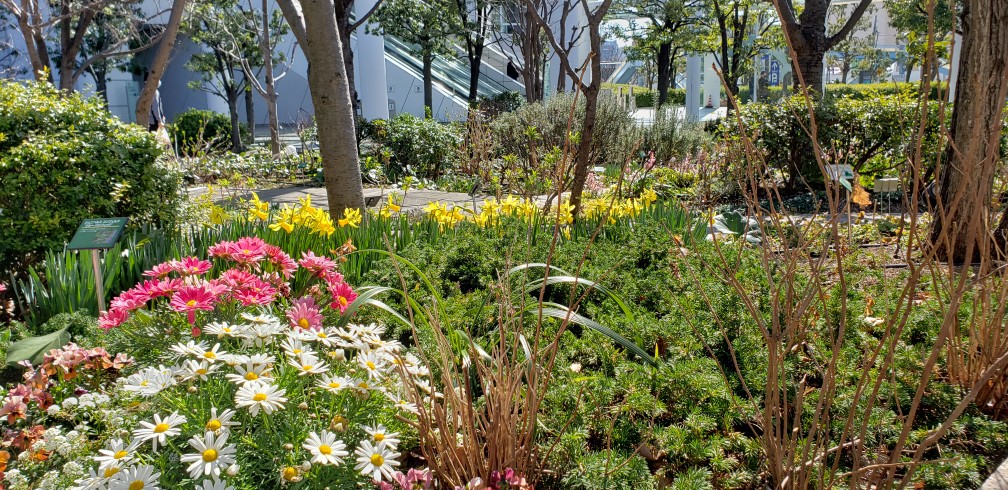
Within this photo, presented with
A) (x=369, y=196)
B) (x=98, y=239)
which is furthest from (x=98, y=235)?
(x=369, y=196)

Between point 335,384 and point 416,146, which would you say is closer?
point 335,384

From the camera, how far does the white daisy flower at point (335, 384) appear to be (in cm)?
167

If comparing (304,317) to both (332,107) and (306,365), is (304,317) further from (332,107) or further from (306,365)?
(332,107)

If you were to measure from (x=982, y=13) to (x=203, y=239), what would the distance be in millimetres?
4386

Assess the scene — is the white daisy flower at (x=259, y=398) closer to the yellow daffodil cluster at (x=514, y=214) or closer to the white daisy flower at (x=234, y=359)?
the white daisy flower at (x=234, y=359)

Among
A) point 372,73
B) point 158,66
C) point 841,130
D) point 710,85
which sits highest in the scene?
point 710,85

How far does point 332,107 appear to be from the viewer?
15.0 ft

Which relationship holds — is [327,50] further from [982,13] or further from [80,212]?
[982,13]

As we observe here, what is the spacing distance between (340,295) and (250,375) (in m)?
0.77

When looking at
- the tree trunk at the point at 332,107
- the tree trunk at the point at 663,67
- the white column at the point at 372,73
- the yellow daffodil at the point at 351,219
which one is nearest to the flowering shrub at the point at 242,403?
the yellow daffodil at the point at 351,219

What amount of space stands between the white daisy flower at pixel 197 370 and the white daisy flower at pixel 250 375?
0.16 feet

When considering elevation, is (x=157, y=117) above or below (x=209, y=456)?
above

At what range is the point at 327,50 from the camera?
4.55m

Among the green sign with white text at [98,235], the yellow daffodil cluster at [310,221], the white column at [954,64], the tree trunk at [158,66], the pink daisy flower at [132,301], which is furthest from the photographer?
the tree trunk at [158,66]
